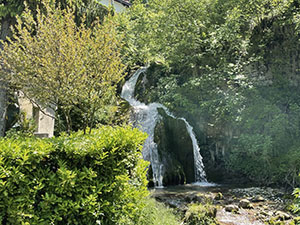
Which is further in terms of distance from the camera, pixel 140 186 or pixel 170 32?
pixel 170 32

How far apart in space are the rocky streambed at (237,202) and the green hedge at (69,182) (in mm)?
3103

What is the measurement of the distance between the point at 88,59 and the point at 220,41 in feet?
33.0


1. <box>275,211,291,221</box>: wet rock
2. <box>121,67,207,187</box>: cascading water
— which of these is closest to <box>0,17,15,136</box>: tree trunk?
<box>121,67,207,187</box>: cascading water

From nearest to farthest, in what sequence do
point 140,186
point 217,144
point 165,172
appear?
point 140,186
point 165,172
point 217,144

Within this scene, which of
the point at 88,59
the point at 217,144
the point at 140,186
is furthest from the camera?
the point at 217,144

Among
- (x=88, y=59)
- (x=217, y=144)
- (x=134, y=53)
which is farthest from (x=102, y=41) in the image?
(x=134, y=53)

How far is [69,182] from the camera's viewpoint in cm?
344

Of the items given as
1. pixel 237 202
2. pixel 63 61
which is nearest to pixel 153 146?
pixel 237 202

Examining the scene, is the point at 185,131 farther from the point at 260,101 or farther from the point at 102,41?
the point at 102,41

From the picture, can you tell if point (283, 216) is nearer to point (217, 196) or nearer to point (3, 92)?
point (217, 196)

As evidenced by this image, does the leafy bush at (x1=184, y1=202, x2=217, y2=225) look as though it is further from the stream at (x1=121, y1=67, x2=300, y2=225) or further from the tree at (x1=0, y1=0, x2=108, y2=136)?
the tree at (x1=0, y1=0, x2=108, y2=136)

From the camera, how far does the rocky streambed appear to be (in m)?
6.86

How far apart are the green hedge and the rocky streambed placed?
3.10 metres

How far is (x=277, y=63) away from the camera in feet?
40.9
